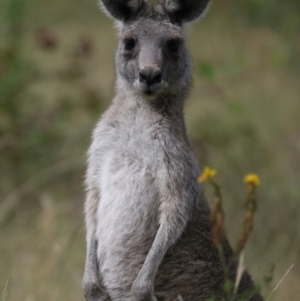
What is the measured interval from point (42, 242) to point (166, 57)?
2534 mm

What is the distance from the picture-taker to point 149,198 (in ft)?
19.8

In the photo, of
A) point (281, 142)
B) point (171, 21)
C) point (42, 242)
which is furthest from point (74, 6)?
point (171, 21)

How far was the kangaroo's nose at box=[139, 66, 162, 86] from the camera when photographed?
5.95 meters

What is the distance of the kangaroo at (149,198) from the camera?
6004 mm

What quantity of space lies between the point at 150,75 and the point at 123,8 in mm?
786

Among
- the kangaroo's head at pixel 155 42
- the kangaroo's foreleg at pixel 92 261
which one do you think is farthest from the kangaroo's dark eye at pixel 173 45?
the kangaroo's foreleg at pixel 92 261

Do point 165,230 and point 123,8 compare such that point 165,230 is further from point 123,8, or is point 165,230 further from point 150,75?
point 123,8

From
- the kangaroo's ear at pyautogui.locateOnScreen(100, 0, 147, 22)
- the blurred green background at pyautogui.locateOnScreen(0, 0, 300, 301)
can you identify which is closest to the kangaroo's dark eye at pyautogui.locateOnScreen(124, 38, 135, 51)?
the kangaroo's ear at pyautogui.locateOnScreen(100, 0, 147, 22)

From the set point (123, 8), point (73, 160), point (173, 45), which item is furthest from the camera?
point (73, 160)

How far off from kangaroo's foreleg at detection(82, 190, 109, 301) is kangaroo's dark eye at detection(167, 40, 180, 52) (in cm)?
107

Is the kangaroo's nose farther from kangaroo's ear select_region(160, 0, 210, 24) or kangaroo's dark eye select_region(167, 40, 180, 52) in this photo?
kangaroo's ear select_region(160, 0, 210, 24)

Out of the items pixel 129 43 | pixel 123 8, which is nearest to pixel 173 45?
pixel 129 43

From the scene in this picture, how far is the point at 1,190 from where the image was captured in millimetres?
9656

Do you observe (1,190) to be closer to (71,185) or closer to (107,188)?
(71,185)
